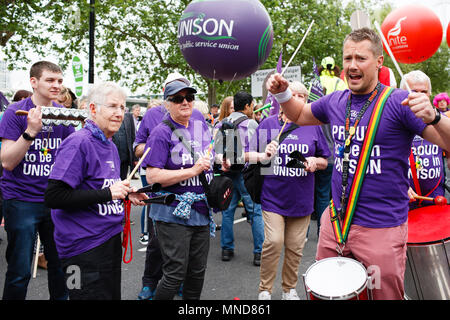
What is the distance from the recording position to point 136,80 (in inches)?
631

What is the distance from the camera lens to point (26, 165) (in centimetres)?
318

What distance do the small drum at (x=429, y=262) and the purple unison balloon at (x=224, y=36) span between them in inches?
76.0

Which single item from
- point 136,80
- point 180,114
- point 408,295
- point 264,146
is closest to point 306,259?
point 264,146

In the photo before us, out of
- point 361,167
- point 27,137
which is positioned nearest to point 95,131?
point 27,137

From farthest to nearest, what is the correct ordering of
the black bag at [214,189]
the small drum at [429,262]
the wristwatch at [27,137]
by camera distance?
the black bag at [214,189], the wristwatch at [27,137], the small drum at [429,262]

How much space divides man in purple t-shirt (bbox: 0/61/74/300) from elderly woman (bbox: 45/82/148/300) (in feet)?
2.14

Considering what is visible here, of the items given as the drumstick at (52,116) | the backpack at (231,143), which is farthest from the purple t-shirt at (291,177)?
the drumstick at (52,116)

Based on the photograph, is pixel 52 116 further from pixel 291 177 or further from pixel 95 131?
pixel 291 177

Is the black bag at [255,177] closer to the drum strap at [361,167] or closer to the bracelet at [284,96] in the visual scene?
the bracelet at [284,96]

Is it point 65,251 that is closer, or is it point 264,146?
point 65,251

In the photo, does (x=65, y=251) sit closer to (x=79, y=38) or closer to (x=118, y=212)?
(x=118, y=212)

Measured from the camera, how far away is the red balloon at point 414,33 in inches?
304

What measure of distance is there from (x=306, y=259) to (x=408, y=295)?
228 centimetres

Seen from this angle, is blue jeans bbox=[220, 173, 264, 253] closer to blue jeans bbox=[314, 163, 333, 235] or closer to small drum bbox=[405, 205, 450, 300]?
blue jeans bbox=[314, 163, 333, 235]
